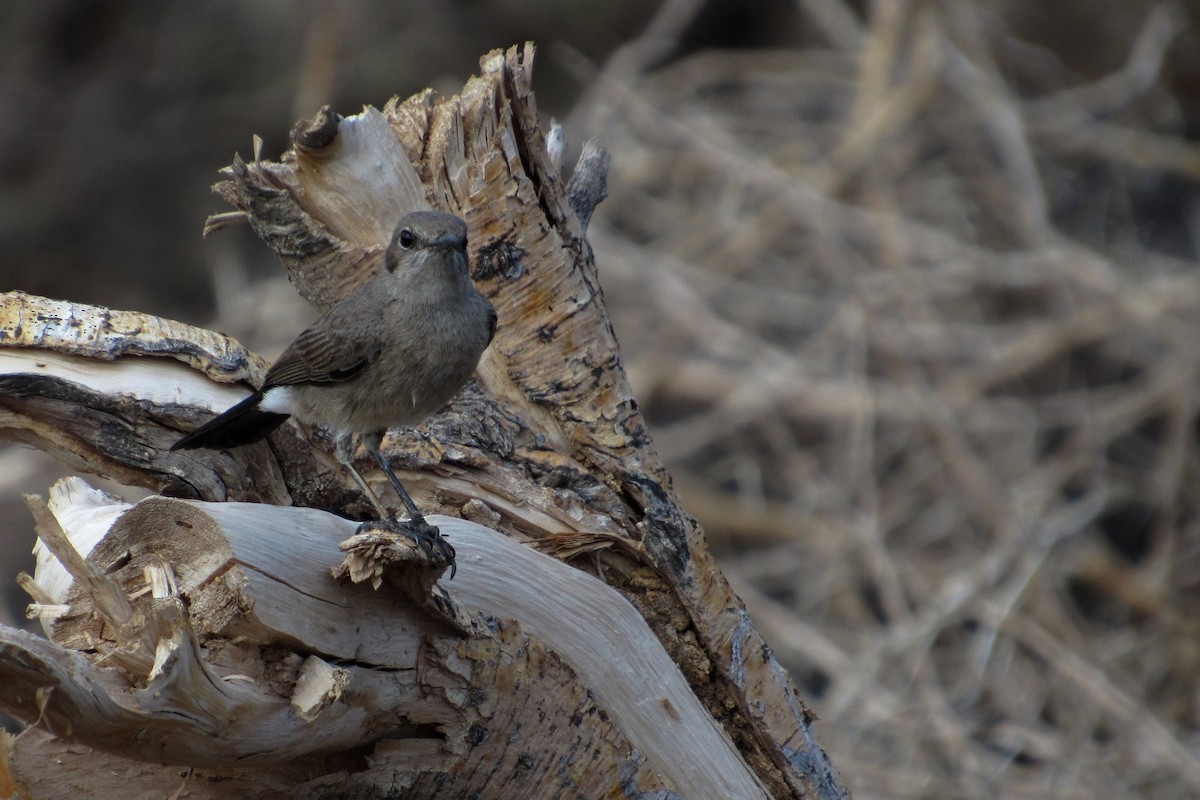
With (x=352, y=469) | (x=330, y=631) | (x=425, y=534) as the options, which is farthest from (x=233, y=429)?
(x=330, y=631)

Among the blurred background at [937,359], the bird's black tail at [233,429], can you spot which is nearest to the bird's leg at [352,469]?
the bird's black tail at [233,429]

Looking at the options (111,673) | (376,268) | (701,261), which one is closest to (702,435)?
(701,261)

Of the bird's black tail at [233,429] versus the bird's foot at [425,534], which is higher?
the bird's black tail at [233,429]

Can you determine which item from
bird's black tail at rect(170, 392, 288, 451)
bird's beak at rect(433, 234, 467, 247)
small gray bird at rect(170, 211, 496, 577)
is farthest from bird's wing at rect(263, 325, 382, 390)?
bird's beak at rect(433, 234, 467, 247)

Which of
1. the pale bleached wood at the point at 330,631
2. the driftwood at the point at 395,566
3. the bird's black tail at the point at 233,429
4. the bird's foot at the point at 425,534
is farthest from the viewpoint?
the bird's black tail at the point at 233,429

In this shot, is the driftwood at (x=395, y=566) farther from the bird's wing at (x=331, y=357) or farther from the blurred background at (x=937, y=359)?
the blurred background at (x=937, y=359)

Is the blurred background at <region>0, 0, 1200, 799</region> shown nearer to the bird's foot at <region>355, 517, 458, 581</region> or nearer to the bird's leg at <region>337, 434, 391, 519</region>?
the bird's leg at <region>337, 434, 391, 519</region>
